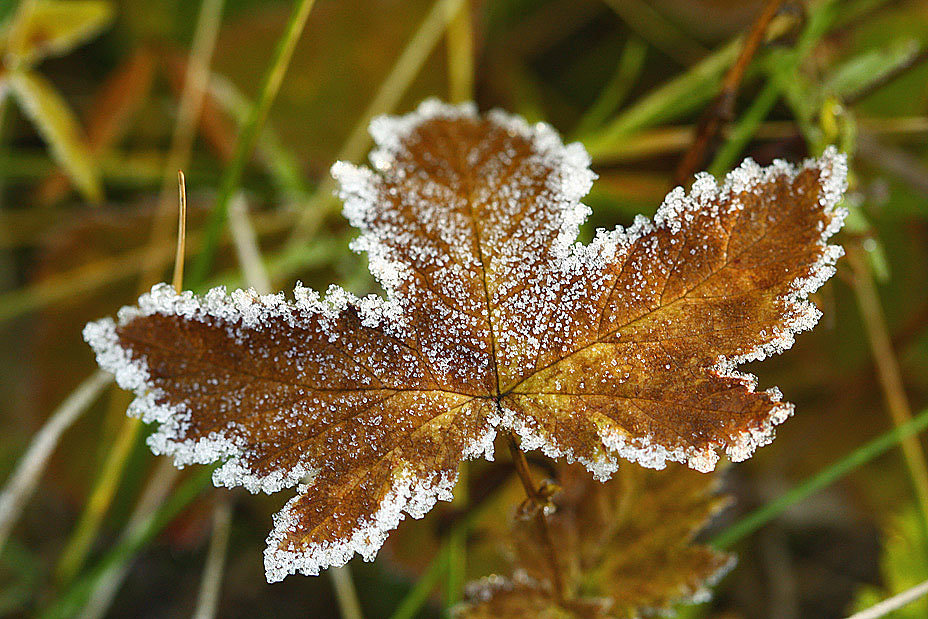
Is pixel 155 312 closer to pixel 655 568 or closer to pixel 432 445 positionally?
pixel 432 445

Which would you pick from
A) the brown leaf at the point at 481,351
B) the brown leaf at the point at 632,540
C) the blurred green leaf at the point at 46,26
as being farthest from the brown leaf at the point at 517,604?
the blurred green leaf at the point at 46,26

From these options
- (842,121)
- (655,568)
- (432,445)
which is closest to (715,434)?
(432,445)

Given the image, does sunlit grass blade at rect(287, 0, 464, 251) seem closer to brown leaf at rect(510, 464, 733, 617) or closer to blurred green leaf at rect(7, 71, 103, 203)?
blurred green leaf at rect(7, 71, 103, 203)

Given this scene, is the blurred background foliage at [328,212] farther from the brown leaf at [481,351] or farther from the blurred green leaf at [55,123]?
the brown leaf at [481,351]

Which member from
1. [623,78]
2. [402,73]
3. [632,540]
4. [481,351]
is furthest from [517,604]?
[623,78]

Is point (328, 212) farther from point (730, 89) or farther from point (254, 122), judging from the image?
point (730, 89)

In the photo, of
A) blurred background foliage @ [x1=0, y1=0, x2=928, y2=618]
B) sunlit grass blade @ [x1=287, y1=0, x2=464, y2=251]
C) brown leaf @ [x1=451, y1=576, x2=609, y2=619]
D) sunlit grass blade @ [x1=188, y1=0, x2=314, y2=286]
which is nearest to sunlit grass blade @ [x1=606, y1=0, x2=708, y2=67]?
blurred background foliage @ [x1=0, y1=0, x2=928, y2=618]

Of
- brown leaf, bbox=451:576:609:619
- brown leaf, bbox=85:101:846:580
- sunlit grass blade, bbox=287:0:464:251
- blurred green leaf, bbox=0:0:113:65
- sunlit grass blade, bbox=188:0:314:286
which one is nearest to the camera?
brown leaf, bbox=85:101:846:580
